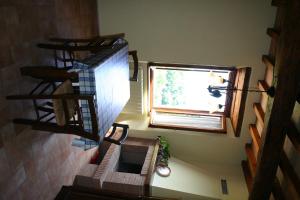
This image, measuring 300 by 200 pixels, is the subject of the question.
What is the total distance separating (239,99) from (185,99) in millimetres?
713

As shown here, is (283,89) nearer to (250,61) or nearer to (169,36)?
(250,61)

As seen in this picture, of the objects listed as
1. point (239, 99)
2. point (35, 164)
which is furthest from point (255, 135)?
point (35, 164)

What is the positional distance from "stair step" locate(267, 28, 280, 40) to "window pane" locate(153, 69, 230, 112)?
725 millimetres

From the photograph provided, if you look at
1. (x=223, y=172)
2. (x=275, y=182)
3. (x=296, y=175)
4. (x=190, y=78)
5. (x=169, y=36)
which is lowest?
(x=223, y=172)

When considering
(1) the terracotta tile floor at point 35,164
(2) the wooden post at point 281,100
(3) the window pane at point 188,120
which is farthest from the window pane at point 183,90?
(1) the terracotta tile floor at point 35,164

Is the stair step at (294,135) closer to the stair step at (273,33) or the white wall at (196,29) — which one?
the stair step at (273,33)

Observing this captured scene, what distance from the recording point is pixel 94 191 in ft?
8.34

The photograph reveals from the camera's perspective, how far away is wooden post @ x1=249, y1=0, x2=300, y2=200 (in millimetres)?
1783

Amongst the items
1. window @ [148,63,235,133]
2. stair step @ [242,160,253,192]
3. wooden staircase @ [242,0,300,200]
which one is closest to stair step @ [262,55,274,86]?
wooden staircase @ [242,0,300,200]

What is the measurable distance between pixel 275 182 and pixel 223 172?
2.75 feet

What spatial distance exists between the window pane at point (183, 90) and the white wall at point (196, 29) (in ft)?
1.13

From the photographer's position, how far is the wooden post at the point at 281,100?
178 cm

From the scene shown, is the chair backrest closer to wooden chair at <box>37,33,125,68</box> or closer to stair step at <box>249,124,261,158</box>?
wooden chair at <box>37,33,125,68</box>

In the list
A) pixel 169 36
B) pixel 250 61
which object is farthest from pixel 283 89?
pixel 169 36
